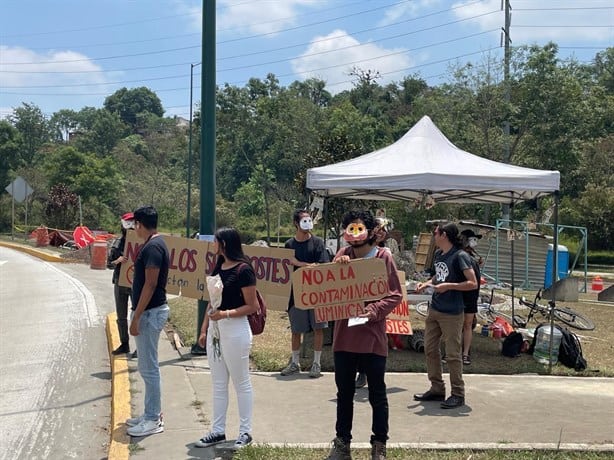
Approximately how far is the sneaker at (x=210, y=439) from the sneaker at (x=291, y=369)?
243 cm

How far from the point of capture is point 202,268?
27.7 feet

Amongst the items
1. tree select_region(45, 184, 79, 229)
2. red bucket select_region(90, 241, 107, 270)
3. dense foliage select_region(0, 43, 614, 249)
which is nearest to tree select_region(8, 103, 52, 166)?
dense foliage select_region(0, 43, 614, 249)

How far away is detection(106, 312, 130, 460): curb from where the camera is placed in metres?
5.05

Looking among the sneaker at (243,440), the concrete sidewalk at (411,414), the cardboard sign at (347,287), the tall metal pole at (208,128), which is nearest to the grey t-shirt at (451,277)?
the concrete sidewalk at (411,414)

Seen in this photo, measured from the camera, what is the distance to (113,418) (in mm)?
5902

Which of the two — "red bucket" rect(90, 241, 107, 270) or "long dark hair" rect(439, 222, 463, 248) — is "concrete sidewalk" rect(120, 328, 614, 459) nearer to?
"long dark hair" rect(439, 222, 463, 248)

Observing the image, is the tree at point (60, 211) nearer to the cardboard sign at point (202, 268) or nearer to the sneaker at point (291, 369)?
the cardboard sign at point (202, 268)

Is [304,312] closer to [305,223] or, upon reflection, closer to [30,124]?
[305,223]

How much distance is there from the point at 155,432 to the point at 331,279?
2.04 metres

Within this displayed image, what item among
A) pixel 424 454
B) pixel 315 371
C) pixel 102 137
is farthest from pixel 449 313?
pixel 102 137

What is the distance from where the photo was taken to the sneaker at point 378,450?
456 centimetres

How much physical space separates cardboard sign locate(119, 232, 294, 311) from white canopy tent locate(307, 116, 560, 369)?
1409 millimetres

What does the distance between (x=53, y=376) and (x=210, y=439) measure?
11.9 feet

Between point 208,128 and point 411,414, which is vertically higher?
point 208,128
